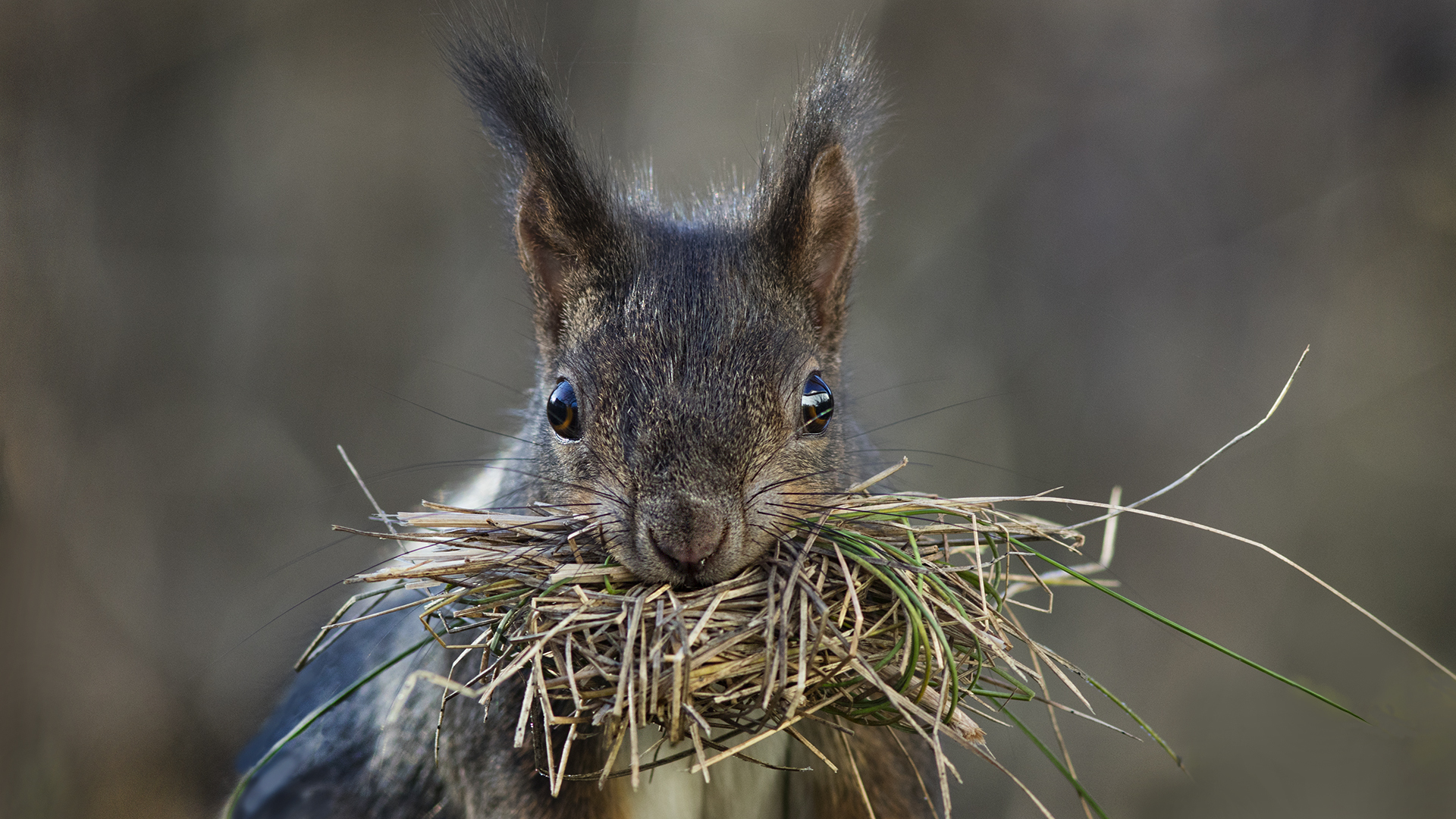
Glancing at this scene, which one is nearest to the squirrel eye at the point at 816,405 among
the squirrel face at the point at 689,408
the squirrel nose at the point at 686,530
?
the squirrel face at the point at 689,408

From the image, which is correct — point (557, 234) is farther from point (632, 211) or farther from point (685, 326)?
point (685, 326)

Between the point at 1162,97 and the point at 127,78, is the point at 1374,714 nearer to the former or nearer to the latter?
the point at 1162,97

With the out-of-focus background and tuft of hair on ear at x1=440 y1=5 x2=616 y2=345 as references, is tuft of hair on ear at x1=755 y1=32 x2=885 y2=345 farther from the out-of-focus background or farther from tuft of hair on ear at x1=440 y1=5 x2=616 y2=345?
the out-of-focus background

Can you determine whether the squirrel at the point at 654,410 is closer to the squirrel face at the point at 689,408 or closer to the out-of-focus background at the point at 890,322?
the squirrel face at the point at 689,408

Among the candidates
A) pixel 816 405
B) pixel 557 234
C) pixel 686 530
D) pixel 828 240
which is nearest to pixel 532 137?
pixel 557 234

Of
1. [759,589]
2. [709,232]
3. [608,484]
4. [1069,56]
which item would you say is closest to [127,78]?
[709,232]

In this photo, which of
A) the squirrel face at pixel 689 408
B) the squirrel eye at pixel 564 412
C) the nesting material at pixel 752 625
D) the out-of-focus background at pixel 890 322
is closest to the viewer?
the nesting material at pixel 752 625

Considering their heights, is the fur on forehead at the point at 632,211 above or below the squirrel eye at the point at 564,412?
above
